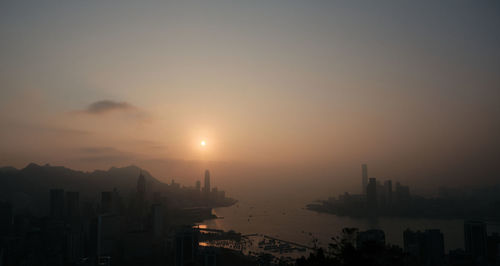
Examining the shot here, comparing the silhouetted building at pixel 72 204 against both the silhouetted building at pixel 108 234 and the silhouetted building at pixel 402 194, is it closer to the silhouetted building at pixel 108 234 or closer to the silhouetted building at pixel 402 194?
the silhouetted building at pixel 108 234

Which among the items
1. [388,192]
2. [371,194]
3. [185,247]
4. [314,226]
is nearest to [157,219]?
[185,247]

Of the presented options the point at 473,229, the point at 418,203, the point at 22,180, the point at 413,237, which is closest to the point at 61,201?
the point at 22,180

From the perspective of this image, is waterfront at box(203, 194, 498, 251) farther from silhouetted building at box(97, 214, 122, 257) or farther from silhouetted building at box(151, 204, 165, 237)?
silhouetted building at box(97, 214, 122, 257)

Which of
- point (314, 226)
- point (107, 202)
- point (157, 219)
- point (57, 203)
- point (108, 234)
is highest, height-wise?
point (57, 203)

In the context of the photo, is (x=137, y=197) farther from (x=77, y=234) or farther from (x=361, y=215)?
(x=361, y=215)

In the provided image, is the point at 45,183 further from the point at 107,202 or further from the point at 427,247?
the point at 427,247

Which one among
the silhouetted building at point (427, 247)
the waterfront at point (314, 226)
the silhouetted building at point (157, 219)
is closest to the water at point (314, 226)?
the waterfront at point (314, 226)

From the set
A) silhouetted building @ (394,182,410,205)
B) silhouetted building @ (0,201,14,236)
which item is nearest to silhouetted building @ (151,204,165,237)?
silhouetted building @ (0,201,14,236)
